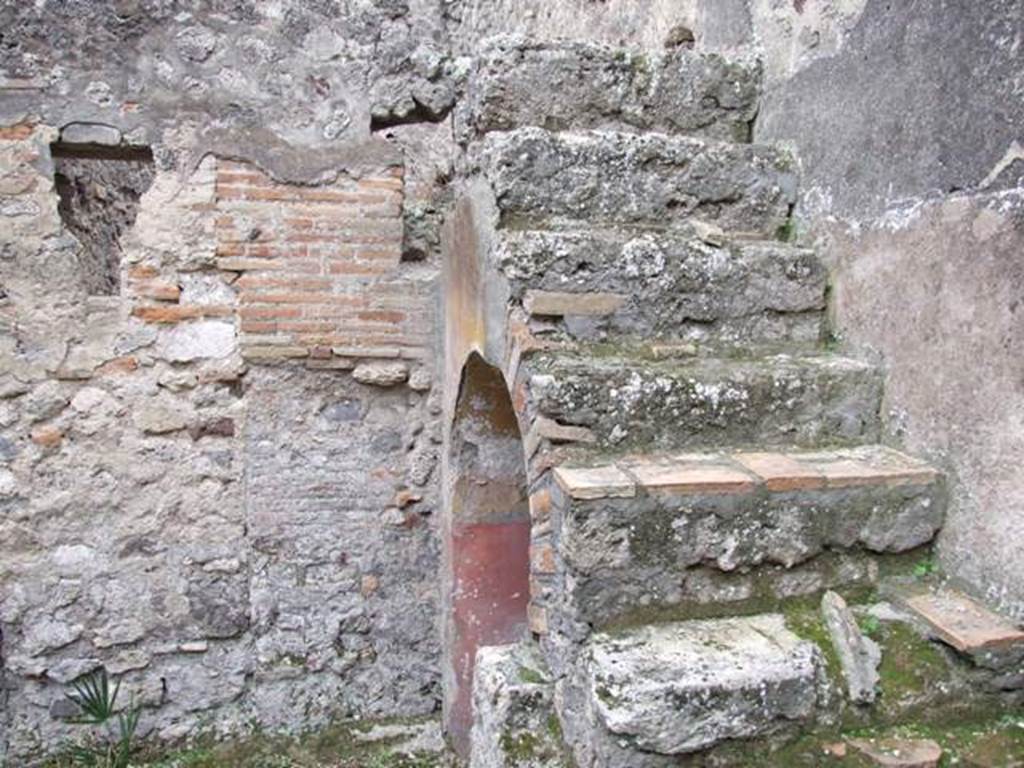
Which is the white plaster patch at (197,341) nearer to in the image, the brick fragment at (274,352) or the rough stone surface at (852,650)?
the brick fragment at (274,352)

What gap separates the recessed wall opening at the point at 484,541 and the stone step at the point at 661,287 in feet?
4.35

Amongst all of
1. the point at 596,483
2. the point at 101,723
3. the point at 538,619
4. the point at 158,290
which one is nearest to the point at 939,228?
the point at 596,483

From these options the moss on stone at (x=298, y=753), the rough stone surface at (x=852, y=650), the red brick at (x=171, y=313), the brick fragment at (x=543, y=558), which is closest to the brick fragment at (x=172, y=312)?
the red brick at (x=171, y=313)

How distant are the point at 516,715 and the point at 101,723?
253cm

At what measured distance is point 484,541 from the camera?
3.82 metres

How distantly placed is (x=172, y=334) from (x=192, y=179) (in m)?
0.64

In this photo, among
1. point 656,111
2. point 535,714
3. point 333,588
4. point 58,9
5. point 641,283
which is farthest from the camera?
point 333,588

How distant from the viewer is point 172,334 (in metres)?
3.58

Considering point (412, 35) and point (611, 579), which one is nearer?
point (611, 579)

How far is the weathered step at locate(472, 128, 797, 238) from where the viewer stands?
2.42 metres

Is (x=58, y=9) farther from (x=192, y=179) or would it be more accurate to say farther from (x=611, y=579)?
(x=611, y=579)

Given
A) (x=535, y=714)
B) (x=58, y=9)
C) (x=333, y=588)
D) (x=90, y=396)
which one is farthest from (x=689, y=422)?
(x=58, y=9)

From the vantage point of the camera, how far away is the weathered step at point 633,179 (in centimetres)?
242

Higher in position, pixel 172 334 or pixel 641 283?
pixel 641 283
